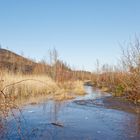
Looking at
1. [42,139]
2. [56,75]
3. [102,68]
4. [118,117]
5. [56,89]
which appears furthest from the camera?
[102,68]

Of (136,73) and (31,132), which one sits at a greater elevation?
(136,73)

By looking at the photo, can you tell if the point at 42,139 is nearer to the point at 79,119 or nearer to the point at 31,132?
the point at 31,132

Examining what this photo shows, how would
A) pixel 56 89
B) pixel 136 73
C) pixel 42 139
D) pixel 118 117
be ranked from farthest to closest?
pixel 56 89 < pixel 136 73 < pixel 118 117 < pixel 42 139

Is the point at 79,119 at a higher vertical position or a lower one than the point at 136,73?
lower

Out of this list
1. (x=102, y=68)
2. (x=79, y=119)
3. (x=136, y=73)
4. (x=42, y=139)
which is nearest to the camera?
(x=42, y=139)

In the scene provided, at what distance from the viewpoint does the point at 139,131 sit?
8.76m

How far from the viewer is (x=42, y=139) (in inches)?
289

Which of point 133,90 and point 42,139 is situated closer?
point 42,139

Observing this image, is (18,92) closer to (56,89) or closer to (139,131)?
(56,89)

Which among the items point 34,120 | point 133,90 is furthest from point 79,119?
point 133,90

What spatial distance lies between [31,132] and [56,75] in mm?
24194

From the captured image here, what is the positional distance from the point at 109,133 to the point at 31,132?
2.23 metres

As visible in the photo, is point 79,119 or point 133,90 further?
point 133,90

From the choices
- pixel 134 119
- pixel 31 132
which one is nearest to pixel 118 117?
pixel 134 119
